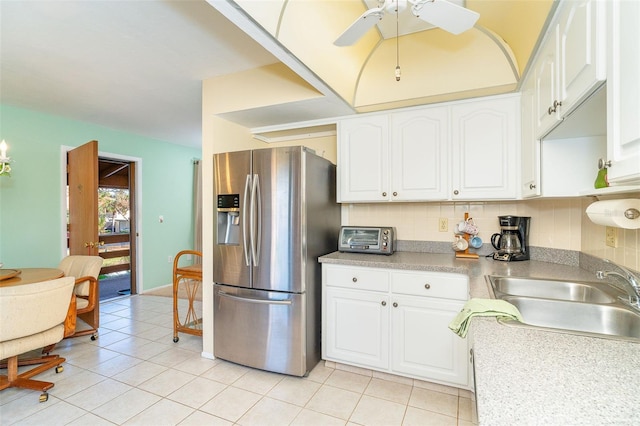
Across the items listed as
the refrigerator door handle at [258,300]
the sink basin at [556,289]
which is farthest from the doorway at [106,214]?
the sink basin at [556,289]

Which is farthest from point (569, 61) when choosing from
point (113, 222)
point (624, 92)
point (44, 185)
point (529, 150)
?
point (113, 222)

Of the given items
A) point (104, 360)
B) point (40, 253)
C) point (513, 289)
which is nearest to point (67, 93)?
point (40, 253)

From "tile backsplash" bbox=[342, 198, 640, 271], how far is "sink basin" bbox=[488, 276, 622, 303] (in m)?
0.16

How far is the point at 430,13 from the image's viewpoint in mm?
1353

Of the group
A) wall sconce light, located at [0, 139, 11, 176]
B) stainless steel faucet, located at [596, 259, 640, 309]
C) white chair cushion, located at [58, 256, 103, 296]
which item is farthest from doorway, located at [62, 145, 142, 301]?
stainless steel faucet, located at [596, 259, 640, 309]

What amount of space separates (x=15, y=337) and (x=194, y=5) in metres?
Result: 2.33

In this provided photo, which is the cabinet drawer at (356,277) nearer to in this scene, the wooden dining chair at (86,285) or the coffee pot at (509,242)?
the coffee pot at (509,242)

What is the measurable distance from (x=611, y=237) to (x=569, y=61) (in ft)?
3.23

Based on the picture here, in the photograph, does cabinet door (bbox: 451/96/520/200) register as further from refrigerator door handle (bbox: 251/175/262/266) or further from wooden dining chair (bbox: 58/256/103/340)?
wooden dining chair (bbox: 58/256/103/340)

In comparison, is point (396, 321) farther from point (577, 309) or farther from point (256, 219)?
point (256, 219)

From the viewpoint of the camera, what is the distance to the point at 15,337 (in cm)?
188

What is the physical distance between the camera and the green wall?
3307 millimetres

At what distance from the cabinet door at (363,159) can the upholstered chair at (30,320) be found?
2182mm

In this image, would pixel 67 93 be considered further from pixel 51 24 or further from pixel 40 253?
pixel 40 253
